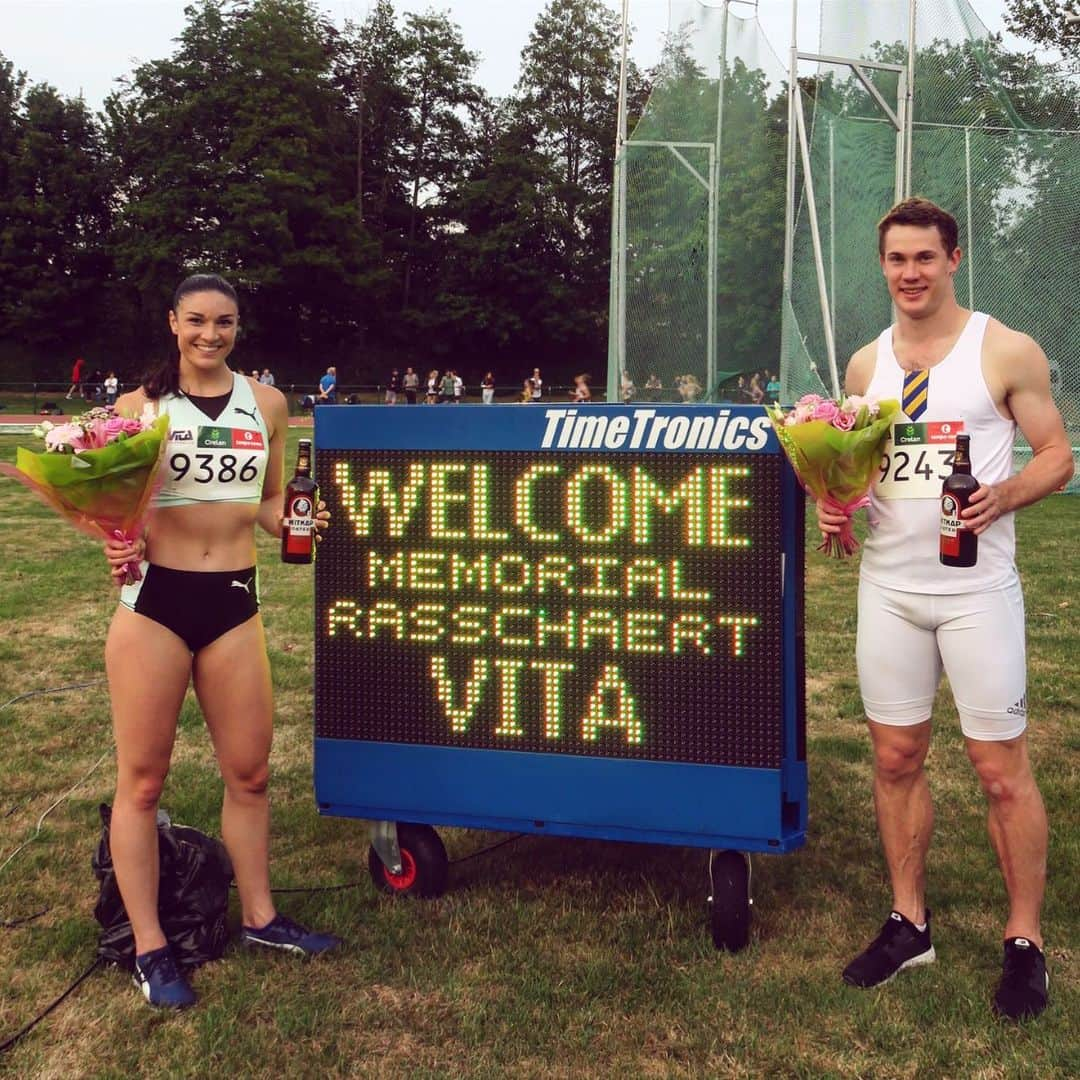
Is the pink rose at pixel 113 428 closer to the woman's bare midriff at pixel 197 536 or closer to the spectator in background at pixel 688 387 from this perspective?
the woman's bare midriff at pixel 197 536

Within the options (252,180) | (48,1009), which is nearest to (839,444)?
(48,1009)

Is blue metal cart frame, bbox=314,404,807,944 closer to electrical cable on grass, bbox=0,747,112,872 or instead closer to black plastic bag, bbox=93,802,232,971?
black plastic bag, bbox=93,802,232,971

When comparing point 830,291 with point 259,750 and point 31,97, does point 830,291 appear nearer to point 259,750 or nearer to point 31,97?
point 259,750

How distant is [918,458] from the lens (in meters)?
3.67

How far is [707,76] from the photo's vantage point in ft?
73.3

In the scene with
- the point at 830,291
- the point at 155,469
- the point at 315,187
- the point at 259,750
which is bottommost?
the point at 259,750

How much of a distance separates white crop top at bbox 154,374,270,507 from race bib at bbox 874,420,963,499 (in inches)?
79.8

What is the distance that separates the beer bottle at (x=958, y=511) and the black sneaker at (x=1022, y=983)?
1.24 metres

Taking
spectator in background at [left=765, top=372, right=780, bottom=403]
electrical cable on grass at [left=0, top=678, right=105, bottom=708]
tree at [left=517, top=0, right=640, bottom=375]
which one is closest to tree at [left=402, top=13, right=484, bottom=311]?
tree at [left=517, top=0, right=640, bottom=375]

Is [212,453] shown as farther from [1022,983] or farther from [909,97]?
[909,97]

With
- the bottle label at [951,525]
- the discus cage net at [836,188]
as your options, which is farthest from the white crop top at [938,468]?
the discus cage net at [836,188]

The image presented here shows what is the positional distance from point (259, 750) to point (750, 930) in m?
1.82

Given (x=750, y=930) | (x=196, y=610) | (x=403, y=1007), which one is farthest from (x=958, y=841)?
(x=196, y=610)

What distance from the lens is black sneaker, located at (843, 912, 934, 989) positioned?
3.81 metres
